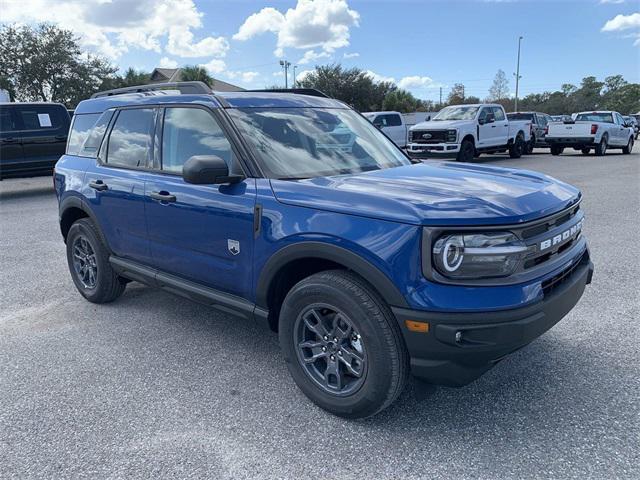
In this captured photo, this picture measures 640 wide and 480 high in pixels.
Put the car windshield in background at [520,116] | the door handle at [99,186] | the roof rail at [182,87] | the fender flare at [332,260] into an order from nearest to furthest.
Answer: the fender flare at [332,260], the roof rail at [182,87], the door handle at [99,186], the car windshield in background at [520,116]

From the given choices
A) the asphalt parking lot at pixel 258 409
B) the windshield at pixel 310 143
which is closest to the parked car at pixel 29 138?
the asphalt parking lot at pixel 258 409

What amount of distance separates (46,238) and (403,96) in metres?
63.4

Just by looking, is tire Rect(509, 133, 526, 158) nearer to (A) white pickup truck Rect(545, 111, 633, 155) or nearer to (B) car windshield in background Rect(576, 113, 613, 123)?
(A) white pickup truck Rect(545, 111, 633, 155)

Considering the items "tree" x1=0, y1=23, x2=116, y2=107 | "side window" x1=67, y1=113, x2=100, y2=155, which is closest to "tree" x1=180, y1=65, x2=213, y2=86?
"tree" x1=0, y1=23, x2=116, y2=107

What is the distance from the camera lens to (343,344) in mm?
2812

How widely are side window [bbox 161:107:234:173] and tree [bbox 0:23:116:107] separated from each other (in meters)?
43.3

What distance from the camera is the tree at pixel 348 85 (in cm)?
5775

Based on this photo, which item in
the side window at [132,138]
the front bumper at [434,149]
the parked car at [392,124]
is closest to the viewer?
the side window at [132,138]

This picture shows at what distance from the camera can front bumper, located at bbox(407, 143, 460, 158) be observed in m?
16.2

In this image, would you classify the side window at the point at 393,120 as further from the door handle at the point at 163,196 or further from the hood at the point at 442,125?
the door handle at the point at 163,196

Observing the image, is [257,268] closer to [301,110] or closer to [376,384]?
[376,384]

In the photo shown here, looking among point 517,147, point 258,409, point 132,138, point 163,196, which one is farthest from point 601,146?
point 258,409

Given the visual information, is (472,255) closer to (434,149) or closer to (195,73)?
(434,149)

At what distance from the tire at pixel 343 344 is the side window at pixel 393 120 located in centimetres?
1775
